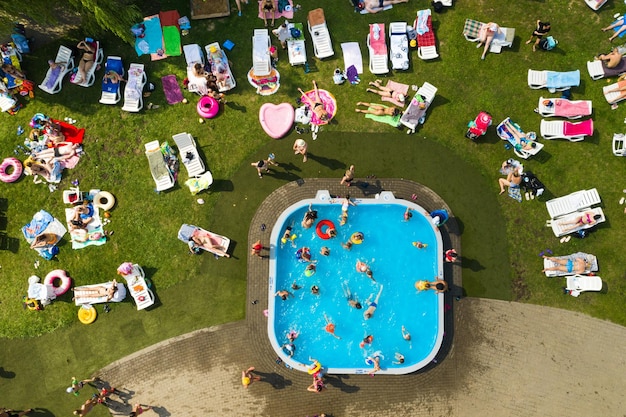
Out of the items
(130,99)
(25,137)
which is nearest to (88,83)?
(130,99)

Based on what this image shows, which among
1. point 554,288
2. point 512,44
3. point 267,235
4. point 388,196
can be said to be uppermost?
point 512,44

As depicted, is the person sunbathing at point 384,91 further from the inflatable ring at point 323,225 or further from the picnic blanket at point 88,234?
the picnic blanket at point 88,234

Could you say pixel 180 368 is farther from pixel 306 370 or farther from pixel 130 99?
pixel 130 99

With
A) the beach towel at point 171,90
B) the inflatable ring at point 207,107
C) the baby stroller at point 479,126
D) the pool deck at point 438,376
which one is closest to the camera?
the pool deck at point 438,376

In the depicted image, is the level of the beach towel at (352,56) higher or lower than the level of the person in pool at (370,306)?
higher

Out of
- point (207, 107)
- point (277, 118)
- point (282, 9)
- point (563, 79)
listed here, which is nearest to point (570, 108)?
point (563, 79)

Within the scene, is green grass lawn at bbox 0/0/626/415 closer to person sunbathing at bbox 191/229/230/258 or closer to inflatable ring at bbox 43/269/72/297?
inflatable ring at bbox 43/269/72/297

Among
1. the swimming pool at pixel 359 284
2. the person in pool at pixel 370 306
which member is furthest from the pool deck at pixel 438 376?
the person in pool at pixel 370 306
